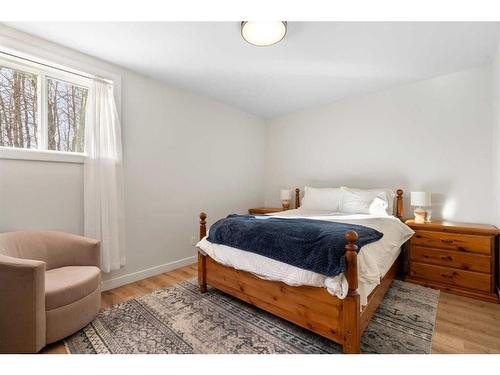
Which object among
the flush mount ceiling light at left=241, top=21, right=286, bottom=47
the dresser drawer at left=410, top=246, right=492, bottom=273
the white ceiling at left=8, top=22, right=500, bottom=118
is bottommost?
the dresser drawer at left=410, top=246, right=492, bottom=273

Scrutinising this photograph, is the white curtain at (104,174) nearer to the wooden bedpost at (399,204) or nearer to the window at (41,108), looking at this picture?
the window at (41,108)

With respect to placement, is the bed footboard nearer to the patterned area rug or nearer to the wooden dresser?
the patterned area rug

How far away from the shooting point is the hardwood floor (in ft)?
5.12

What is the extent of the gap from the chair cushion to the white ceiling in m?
1.97

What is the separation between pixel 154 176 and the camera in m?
2.93

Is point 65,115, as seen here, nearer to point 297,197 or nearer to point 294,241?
point 294,241

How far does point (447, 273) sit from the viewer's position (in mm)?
2408

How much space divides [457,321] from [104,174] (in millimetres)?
3383

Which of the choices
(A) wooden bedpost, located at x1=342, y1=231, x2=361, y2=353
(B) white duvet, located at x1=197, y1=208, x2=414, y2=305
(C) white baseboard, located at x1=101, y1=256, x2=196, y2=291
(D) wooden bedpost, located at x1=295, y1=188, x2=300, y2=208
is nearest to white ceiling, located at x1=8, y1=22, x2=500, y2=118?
(D) wooden bedpost, located at x1=295, y1=188, x2=300, y2=208

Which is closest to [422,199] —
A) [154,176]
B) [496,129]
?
[496,129]

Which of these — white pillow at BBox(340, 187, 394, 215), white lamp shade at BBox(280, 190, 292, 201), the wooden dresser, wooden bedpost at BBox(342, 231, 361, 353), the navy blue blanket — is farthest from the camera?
white lamp shade at BBox(280, 190, 292, 201)

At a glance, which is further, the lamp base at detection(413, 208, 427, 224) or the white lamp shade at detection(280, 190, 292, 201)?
the white lamp shade at detection(280, 190, 292, 201)

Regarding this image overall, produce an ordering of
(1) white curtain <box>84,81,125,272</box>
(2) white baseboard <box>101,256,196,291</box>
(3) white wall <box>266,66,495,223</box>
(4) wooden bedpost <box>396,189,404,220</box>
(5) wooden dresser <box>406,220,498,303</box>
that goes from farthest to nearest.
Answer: (4) wooden bedpost <box>396,189,404,220</box> < (3) white wall <box>266,66,495,223</box> < (2) white baseboard <box>101,256,196,291</box> < (1) white curtain <box>84,81,125,272</box> < (5) wooden dresser <box>406,220,498,303</box>
